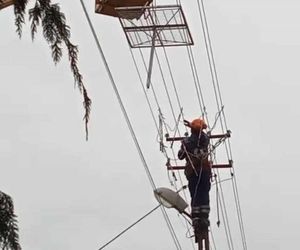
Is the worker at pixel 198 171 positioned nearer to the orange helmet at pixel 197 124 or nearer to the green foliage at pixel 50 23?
the orange helmet at pixel 197 124

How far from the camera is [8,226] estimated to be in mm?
2482

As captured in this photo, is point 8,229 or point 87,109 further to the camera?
point 87,109

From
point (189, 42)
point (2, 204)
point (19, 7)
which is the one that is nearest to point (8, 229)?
point (2, 204)

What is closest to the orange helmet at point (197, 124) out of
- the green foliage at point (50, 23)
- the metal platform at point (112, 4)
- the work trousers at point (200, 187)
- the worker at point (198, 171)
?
the worker at point (198, 171)

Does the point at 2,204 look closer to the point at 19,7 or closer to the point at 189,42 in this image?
the point at 19,7

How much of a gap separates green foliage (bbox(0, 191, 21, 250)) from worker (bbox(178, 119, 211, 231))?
10.3 m

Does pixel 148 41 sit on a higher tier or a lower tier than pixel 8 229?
higher

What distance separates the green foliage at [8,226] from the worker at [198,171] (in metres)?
10.3

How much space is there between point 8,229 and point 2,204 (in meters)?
0.09

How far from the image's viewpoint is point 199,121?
1265cm

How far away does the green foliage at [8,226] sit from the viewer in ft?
8.04

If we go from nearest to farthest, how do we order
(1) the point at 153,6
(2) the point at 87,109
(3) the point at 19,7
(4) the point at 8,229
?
(4) the point at 8,229 < (3) the point at 19,7 < (2) the point at 87,109 < (1) the point at 153,6

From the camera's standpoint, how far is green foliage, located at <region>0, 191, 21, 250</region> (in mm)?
2449

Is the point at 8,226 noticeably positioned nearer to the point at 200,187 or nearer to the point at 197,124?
the point at 197,124
